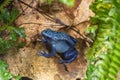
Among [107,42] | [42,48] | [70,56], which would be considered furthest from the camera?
[42,48]

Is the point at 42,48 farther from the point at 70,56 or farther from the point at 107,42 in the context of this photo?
the point at 107,42

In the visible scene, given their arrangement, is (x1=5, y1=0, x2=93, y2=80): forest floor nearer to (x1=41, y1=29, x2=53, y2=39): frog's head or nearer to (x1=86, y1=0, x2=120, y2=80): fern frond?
(x1=41, y1=29, x2=53, y2=39): frog's head

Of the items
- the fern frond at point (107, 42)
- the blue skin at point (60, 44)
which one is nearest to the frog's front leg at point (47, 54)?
the blue skin at point (60, 44)

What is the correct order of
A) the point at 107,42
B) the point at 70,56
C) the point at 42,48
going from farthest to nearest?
1. the point at 42,48
2. the point at 70,56
3. the point at 107,42

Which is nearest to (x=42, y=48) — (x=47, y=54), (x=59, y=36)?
(x=47, y=54)

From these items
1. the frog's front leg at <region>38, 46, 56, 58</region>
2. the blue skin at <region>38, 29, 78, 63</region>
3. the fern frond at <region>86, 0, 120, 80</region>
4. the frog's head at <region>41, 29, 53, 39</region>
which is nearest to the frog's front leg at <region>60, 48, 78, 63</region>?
the blue skin at <region>38, 29, 78, 63</region>

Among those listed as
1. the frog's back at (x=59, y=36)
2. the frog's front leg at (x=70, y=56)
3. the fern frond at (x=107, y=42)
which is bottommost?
the frog's front leg at (x=70, y=56)

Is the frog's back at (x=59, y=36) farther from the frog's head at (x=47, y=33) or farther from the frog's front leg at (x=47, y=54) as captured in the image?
the frog's front leg at (x=47, y=54)
